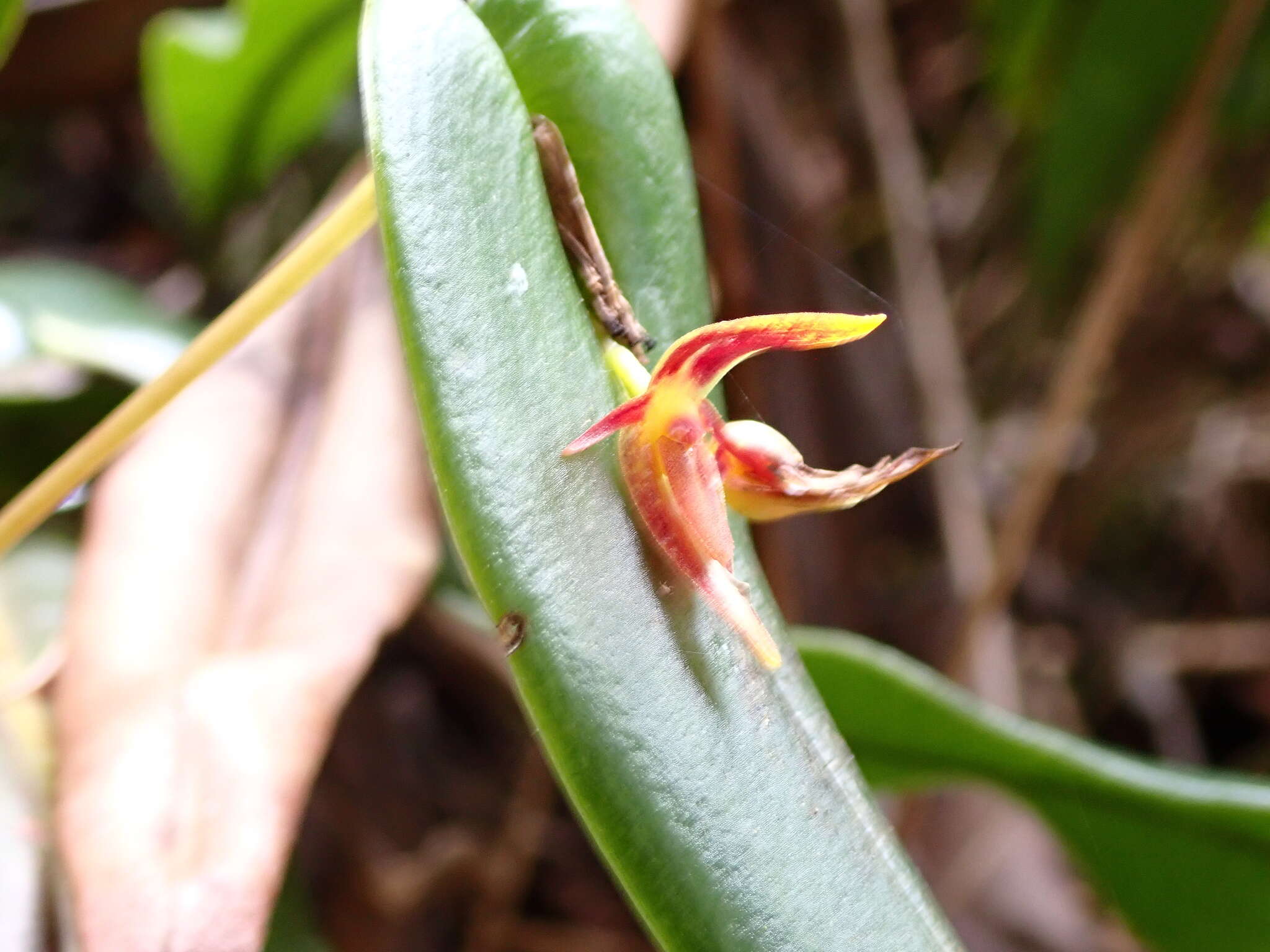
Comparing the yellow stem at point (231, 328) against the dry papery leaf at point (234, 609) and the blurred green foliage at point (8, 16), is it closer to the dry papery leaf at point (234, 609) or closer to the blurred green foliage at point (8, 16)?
the dry papery leaf at point (234, 609)

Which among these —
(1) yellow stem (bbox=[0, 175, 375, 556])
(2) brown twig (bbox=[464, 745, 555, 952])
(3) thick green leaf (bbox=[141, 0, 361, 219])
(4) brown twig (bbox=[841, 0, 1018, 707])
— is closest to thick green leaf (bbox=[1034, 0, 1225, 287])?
(4) brown twig (bbox=[841, 0, 1018, 707])

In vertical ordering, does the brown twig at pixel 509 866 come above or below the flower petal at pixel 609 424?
below

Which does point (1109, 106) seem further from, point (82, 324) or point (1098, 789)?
point (82, 324)

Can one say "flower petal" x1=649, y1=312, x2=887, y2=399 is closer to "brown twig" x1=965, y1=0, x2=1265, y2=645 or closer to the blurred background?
the blurred background

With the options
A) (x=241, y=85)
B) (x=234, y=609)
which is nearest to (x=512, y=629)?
(x=234, y=609)

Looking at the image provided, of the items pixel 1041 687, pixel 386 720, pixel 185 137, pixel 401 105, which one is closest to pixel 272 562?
pixel 401 105

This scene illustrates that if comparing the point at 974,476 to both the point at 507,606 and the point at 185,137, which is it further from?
the point at 507,606

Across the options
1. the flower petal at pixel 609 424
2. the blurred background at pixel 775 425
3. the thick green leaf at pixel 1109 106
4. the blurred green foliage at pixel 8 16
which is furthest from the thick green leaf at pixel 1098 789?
the thick green leaf at pixel 1109 106
